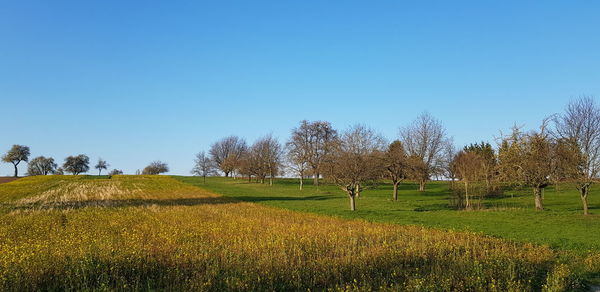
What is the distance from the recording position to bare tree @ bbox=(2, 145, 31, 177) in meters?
127

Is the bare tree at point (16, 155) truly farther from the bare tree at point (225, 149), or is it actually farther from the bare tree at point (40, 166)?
the bare tree at point (225, 149)

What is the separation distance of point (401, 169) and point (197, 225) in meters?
31.1

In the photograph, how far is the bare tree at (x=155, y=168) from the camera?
5610 inches

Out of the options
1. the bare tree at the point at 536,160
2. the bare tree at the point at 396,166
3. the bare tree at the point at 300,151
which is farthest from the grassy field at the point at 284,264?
the bare tree at the point at 300,151

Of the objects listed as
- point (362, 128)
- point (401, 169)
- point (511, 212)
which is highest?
point (362, 128)

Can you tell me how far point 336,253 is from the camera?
44.8 ft

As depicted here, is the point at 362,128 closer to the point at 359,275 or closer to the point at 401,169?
the point at 401,169

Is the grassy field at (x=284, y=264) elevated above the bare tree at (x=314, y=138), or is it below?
below

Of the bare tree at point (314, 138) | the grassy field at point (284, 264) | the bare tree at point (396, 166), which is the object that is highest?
the bare tree at point (314, 138)

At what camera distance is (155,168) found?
143m

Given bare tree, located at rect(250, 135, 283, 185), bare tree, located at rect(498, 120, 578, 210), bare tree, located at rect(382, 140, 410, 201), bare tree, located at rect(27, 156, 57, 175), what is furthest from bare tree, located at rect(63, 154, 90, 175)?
bare tree, located at rect(498, 120, 578, 210)

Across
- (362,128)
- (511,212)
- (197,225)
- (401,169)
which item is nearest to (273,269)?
(197,225)

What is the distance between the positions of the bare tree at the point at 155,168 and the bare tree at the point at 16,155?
38890 mm

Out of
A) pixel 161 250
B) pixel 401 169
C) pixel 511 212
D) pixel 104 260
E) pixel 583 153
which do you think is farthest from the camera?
pixel 401 169
